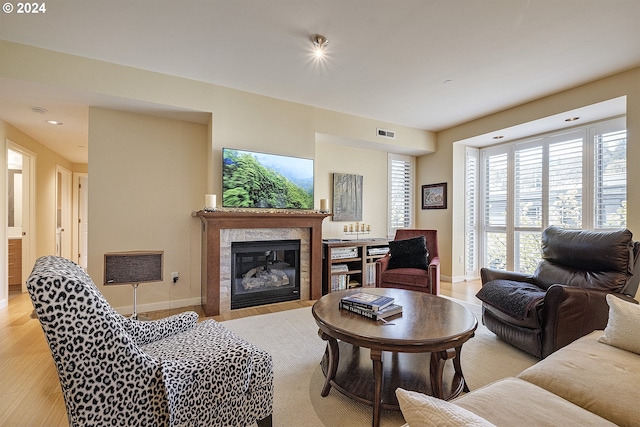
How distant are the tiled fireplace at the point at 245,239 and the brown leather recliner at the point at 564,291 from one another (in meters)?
2.06

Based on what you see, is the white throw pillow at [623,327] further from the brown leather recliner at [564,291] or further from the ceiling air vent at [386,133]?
the ceiling air vent at [386,133]

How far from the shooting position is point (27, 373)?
2.07 meters

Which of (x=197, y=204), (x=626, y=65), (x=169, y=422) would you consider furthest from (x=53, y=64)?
(x=626, y=65)

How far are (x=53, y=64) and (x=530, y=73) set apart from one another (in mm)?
4784

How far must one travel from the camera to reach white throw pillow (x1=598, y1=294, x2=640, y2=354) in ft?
4.71

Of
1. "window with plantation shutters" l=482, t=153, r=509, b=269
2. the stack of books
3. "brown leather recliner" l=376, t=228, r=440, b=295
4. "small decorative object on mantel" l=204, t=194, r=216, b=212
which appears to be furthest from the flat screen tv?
"window with plantation shutters" l=482, t=153, r=509, b=269

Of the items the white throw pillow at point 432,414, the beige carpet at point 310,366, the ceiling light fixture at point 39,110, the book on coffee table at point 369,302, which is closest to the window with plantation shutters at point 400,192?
the beige carpet at point 310,366

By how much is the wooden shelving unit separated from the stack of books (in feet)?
6.93

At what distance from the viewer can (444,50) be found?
2.70 metres

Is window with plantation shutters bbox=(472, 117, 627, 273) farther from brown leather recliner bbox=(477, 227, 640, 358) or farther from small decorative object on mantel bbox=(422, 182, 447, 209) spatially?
brown leather recliner bbox=(477, 227, 640, 358)

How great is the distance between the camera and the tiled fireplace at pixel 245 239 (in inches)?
128

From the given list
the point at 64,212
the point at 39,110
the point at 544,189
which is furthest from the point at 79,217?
the point at 544,189

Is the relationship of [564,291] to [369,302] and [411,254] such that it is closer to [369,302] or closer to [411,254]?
[369,302]

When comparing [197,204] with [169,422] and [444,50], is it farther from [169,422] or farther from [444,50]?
[444,50]
